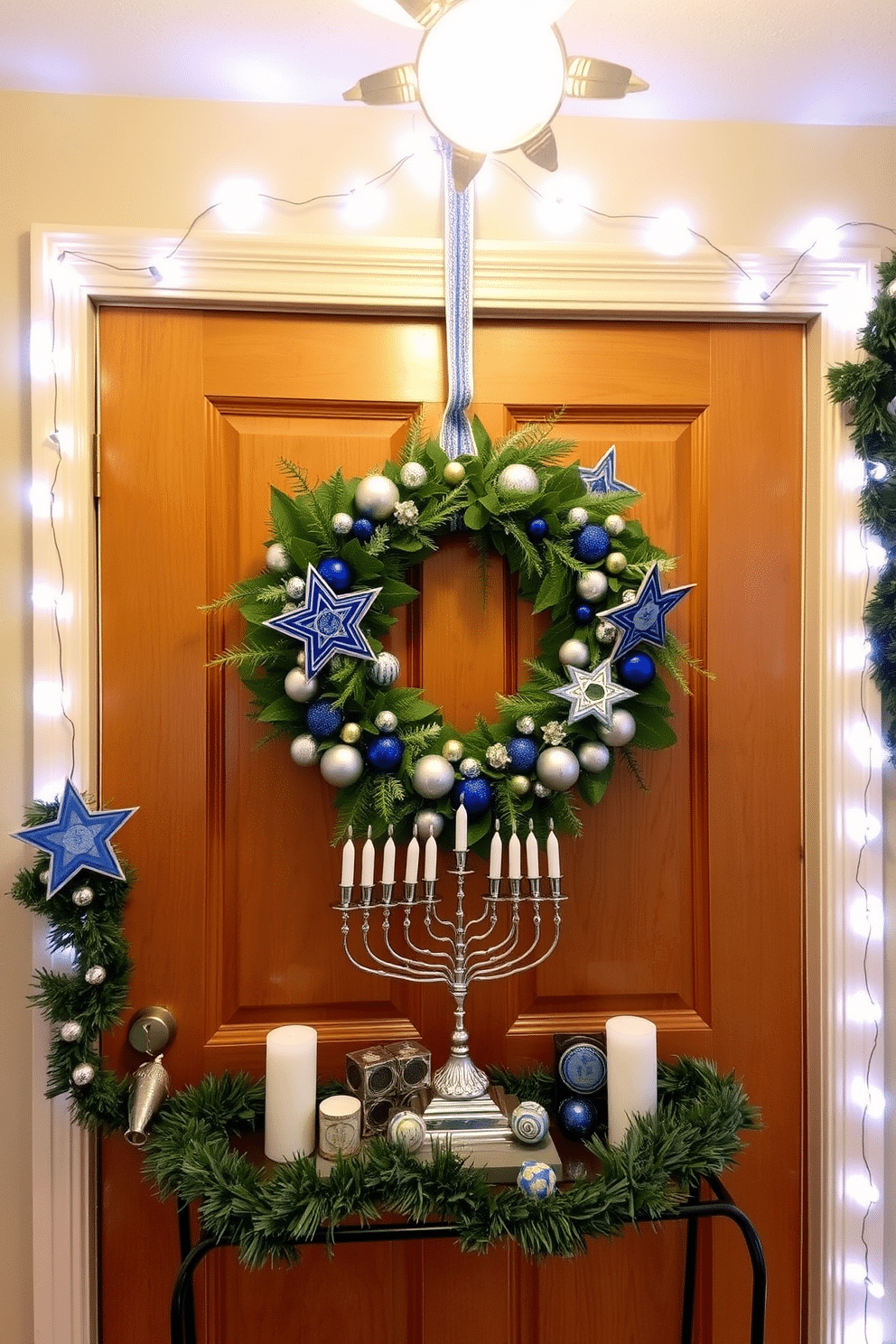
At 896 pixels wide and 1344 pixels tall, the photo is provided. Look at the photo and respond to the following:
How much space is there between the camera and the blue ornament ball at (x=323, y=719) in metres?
1.14

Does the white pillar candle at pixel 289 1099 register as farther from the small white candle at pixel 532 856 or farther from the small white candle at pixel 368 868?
the small white candle at pixel 532 856

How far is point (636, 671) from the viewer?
117 centimetres

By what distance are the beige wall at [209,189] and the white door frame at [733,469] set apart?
0.04 meters

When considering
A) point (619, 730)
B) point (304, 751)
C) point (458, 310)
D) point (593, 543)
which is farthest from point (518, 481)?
point (304, 751)

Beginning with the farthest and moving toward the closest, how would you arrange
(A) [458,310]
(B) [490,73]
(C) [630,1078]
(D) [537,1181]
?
(A) [458,310] < (C) [630,1078] < (D) [537,1181] < (B) [490,73]

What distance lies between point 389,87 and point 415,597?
0.63m

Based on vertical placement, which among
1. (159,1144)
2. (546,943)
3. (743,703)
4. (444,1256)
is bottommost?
(444,1256)

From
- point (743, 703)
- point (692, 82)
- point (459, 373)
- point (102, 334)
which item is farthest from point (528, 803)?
point (692, 82)

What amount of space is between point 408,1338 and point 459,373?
147 centimetres

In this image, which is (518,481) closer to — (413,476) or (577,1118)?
(413,476)

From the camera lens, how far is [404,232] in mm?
1260

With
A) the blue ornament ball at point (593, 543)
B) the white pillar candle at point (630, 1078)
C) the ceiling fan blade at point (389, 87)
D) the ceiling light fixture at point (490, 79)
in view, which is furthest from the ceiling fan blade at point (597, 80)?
the white pillar candle at point (630, 1078)

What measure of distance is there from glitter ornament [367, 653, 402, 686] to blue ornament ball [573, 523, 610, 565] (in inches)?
12.5

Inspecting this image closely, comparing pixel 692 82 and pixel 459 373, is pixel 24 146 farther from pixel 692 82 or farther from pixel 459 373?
pixel 692 82
